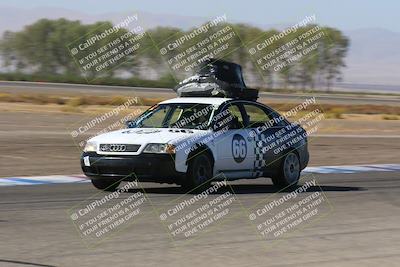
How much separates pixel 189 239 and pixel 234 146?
4484mm

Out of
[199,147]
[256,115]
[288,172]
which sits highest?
[199,147]

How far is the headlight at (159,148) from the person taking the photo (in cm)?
1205

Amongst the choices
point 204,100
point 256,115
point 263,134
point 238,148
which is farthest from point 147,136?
point 256,115

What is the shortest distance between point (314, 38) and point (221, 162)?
101m

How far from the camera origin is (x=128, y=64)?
119 m

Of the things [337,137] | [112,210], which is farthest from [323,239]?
[337,137]

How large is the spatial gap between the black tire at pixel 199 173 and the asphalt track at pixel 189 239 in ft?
0.85

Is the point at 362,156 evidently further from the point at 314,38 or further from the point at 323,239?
the point at 314,38

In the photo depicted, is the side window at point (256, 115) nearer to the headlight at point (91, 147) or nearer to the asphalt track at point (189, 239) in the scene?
the asphalt track at point (189, 239)

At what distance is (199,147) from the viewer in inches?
488

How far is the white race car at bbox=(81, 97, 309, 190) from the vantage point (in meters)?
12.1

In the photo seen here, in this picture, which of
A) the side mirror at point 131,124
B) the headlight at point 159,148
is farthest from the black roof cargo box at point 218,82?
the headlight at point 159,148

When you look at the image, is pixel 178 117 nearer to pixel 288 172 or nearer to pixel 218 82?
pixel 218 82

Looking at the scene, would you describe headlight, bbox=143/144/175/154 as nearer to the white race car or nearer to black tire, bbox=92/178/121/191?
the white race car
